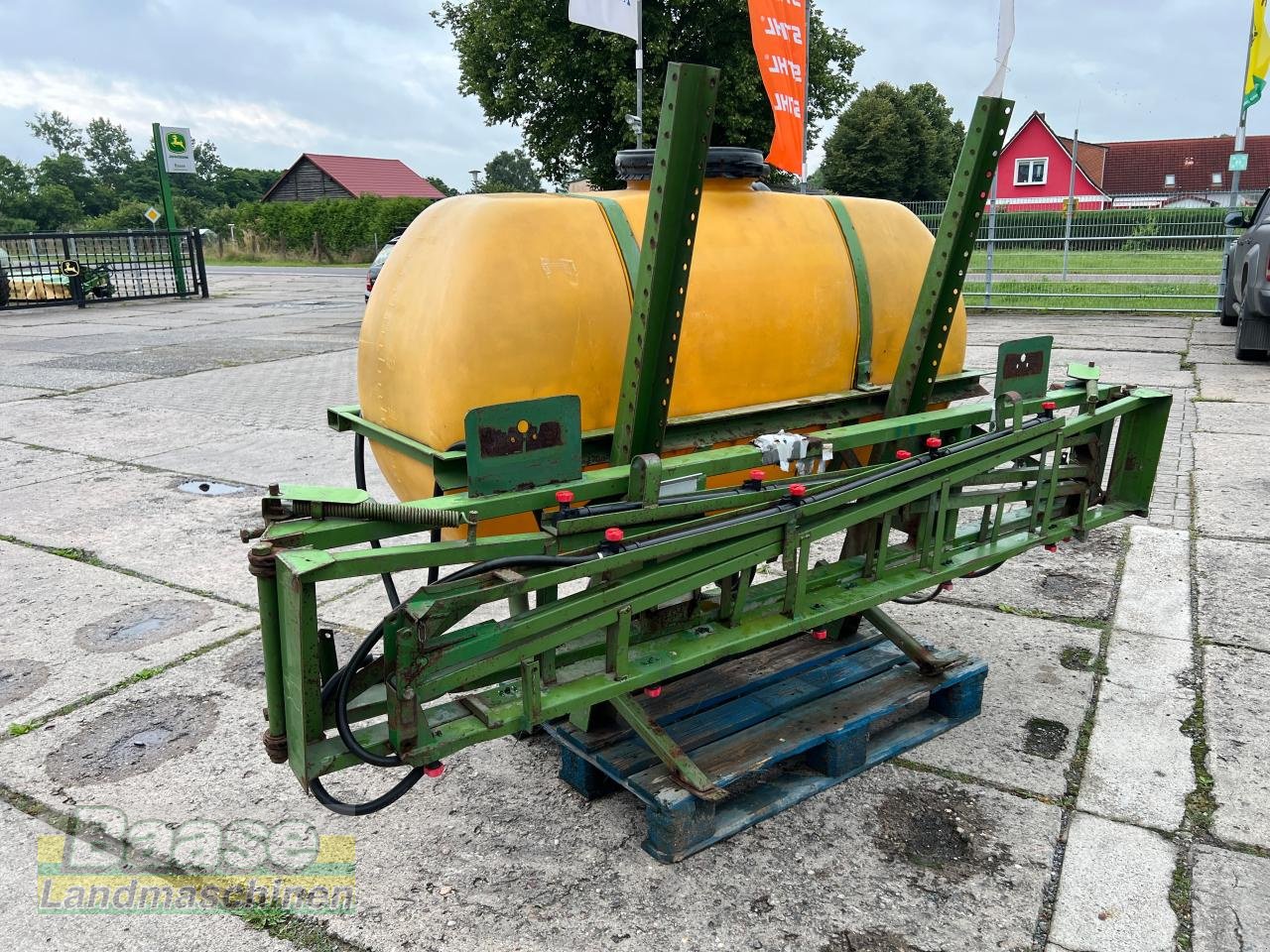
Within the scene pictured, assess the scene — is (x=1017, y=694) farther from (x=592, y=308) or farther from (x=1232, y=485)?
(x=1232, y=485)

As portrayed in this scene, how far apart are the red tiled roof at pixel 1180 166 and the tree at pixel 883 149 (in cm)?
1108

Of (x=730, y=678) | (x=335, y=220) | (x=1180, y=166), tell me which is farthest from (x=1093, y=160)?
(x=730, y=678)

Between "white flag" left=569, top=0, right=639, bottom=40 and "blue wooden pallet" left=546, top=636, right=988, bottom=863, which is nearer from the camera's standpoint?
"blue wooden pallet" left=546, top=636, right=988, bottom=863

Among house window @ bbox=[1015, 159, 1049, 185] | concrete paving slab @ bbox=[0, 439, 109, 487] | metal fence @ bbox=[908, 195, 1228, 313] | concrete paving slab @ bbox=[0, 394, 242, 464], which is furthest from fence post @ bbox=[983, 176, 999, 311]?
house window @ bbox=[1015, 159, 1049, 185]

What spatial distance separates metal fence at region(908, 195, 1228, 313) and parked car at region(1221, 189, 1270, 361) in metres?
2.63

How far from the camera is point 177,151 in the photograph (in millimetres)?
19484

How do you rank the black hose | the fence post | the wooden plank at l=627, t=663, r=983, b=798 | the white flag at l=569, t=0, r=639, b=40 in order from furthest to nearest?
the fence post → the white flag at l=569, t=0, r=639, b=40 → the wooden plank at l=627, t=663, r=983, b=798 → the black hose

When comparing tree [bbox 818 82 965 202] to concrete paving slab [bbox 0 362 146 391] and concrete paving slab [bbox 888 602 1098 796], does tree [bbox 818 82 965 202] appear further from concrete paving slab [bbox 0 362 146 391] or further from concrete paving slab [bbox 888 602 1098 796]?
concrete paving slab [bbox 888 602 1098 796]

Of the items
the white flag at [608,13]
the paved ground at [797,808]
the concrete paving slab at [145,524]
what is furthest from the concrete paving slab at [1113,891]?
the white flag at [608,13]

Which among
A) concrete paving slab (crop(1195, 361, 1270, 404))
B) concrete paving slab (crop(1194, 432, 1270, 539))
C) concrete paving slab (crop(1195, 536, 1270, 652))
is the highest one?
concrete paving slab (crop(1195, 361, 1270, 404))

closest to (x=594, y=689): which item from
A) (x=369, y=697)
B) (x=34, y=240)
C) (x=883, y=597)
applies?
(x=369, y=697)

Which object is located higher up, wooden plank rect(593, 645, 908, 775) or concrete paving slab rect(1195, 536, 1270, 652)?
wooden plank rect(593, 645, 908, 775)

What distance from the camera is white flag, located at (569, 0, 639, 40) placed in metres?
9.27

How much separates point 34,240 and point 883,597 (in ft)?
67.9
